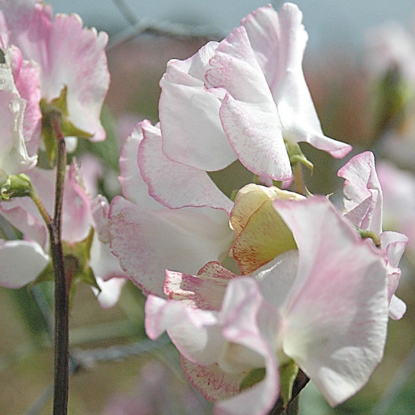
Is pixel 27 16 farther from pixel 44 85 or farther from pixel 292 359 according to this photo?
pixel 292 359

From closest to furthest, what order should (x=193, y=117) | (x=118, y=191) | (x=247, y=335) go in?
(x=247, y=335) → (x=193, y=117) → (x=118, y=191)

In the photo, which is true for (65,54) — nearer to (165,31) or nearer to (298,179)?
(298,179)

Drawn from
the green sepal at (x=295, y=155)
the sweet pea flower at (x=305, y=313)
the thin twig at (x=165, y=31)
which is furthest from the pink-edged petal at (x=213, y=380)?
the thin twig at (x=165, y=31)

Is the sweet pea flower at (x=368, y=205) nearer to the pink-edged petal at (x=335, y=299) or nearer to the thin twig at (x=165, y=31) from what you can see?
the pink-edged petal at (x=335, y=299)

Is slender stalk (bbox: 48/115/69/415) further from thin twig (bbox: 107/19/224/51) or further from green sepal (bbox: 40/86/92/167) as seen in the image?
thin twig (bbox: 107/19/224/51)

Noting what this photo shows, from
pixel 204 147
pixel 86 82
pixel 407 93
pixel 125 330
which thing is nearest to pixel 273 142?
pixel 204 147

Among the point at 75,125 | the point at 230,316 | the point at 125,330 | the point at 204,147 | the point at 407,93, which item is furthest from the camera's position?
the point at 407,93

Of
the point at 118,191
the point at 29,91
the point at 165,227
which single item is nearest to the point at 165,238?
the point at 165,227
